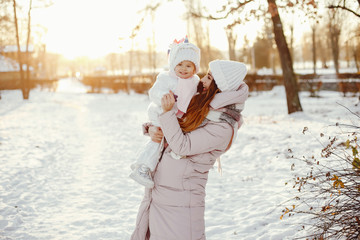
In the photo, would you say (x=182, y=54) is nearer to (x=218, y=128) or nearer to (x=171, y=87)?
(x=171, y=87)

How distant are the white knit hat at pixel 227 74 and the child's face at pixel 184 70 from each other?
251mm

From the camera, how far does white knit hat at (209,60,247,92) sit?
220 cm

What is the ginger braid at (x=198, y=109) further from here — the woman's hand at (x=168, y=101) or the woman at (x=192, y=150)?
the woman's hand at (x=168, y=101)

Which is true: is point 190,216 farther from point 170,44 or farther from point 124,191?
point 124,191

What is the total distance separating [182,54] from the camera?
2449 mm

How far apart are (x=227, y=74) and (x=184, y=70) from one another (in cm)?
37

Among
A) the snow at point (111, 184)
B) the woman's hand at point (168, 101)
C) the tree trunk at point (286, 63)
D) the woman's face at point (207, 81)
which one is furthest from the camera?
Result: the tree trunk at point (286, 63)

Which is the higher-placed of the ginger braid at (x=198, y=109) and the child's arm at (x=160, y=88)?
the child's arm at (x=160, y=88)

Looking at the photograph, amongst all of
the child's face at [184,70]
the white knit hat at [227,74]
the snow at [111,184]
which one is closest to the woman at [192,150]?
Result: the white knit hat at [227,74]

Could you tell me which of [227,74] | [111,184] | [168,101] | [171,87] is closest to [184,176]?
[168,101]

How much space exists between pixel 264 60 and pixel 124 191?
5378 centimetres

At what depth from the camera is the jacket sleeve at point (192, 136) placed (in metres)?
2.19

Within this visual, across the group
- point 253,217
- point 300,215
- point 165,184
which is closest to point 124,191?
point 253,217

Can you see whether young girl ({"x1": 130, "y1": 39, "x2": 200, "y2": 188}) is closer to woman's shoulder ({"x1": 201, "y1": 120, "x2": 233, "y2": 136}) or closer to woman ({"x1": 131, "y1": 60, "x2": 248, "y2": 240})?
woman ({"x1": 131, "y1": 60, "x2": 248, "y2": 240})
